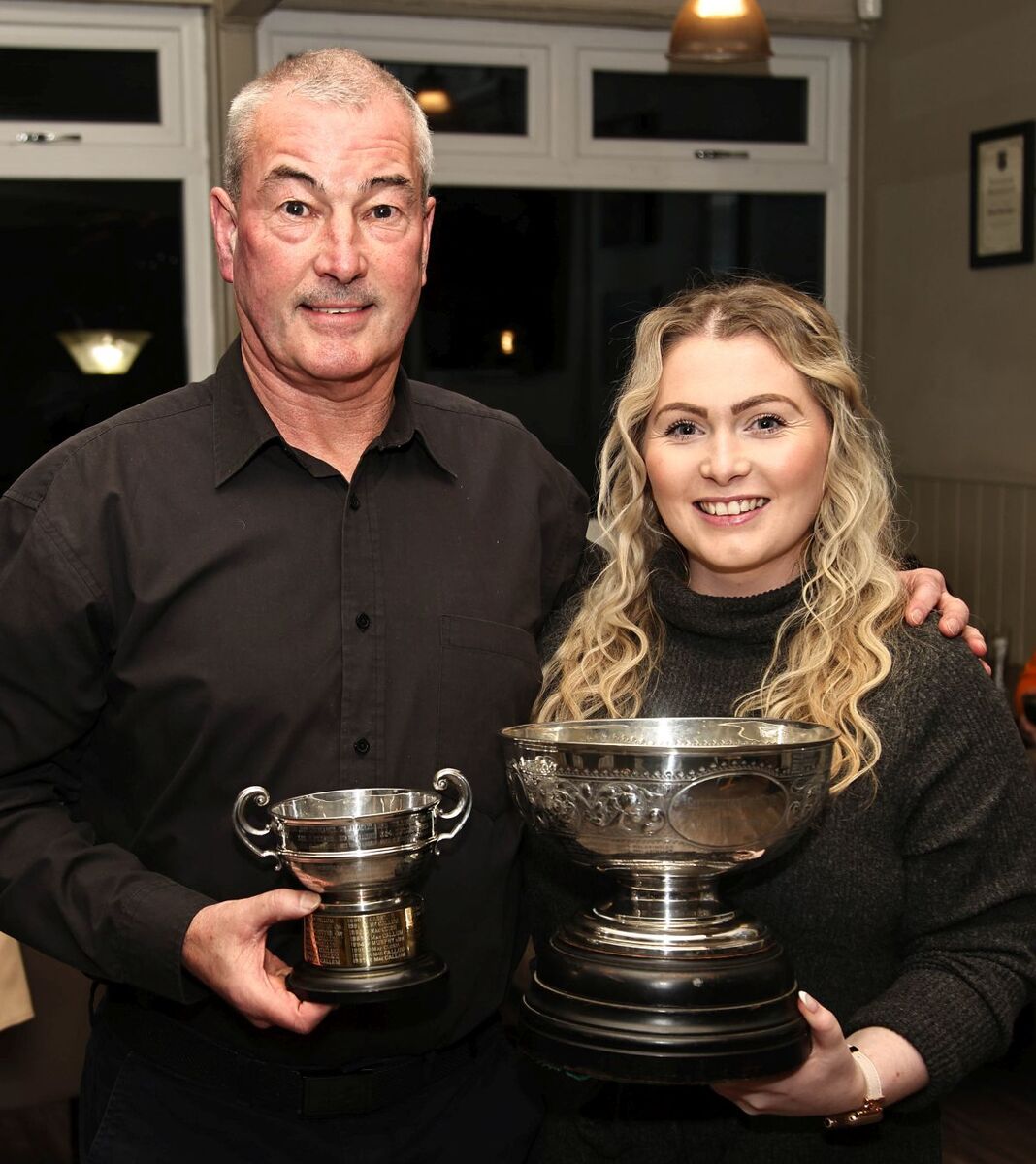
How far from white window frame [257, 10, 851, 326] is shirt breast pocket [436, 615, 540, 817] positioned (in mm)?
3802

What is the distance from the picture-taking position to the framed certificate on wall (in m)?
4.69

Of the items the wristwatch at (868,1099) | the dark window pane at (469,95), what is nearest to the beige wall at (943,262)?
the dark window pane at (469,95)

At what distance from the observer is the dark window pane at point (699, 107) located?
18.3 feet

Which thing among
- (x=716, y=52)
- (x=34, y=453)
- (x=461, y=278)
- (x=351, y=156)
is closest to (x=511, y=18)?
(x=461, y=278)

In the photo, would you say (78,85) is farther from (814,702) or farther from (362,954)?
(362,954)

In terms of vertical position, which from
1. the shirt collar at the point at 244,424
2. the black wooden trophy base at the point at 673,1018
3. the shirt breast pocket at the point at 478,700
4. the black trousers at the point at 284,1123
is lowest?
the black trousers at the point at 284,1123

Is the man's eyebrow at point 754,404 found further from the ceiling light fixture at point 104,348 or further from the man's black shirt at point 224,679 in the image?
the ceiling light fixture at point 104,348

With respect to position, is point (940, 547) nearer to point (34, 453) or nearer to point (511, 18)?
point (511, 18)

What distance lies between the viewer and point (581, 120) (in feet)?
18.1

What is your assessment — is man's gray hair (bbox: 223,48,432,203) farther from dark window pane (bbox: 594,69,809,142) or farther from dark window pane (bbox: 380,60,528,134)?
dark window pane (bbox: 594,69,809,142)

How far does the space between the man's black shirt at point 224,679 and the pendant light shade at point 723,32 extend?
2636mm

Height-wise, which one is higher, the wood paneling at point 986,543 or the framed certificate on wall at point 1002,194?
the framed certificate on wall at point 1002,194

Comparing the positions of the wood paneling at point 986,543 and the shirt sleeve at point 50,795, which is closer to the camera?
the shirt sleeve at point 50,795

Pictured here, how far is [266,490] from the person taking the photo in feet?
5.64
